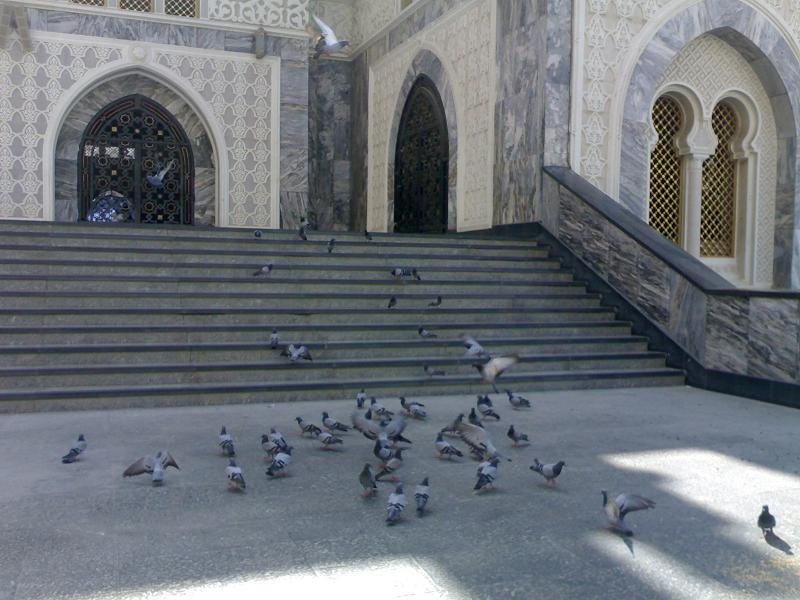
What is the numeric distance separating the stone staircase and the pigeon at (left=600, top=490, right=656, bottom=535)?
3.43m

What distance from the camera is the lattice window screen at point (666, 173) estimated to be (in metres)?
11.2

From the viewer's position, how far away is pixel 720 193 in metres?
11.7

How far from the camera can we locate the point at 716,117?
11648 millimetres

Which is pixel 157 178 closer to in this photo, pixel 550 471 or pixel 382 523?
pixel 550 471

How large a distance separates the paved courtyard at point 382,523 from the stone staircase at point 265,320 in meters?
0.97

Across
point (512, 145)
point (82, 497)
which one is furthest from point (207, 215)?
point (82, 497)

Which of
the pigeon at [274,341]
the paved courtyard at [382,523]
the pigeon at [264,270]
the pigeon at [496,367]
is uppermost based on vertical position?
the pigeon at [264,270]

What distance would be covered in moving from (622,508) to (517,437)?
5.13 ft

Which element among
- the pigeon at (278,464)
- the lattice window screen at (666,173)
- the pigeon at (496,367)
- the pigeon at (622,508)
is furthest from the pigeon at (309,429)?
the lattice window screen at (666,173)

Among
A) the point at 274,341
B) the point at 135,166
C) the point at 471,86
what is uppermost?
the point at 471,86

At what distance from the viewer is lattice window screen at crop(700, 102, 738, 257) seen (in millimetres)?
11602

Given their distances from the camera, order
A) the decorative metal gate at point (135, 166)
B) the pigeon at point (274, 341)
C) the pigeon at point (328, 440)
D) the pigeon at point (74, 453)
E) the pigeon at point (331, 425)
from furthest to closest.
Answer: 1. the decorative metal gate at point (135, 166)
2. the pigeon at point (274, 341)
3. the pigeon at point (331, 425)
4. the pigeon at point (328, 440)
5. the pigeon at point (74, 453)

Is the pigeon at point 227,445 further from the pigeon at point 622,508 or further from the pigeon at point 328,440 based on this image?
the pigeon at point 622,508

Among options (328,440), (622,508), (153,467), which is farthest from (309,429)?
(622,508)
